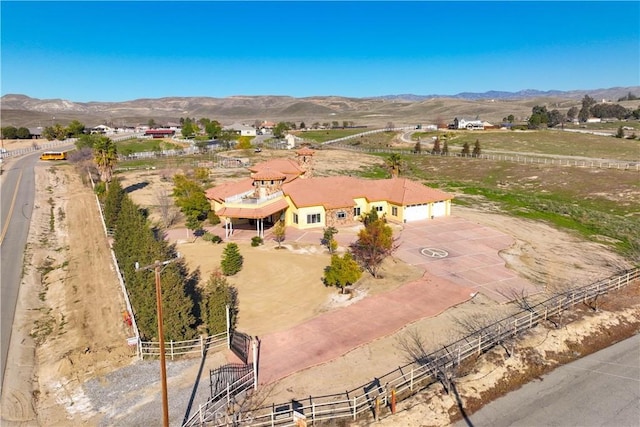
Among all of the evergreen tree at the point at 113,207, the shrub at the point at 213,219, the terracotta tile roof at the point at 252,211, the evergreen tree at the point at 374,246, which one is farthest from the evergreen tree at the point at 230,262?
the evergreen tree at the point at 113,207

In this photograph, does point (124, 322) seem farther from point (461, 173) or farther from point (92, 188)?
point (461, 173)

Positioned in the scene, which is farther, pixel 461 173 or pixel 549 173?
pixel 461 173

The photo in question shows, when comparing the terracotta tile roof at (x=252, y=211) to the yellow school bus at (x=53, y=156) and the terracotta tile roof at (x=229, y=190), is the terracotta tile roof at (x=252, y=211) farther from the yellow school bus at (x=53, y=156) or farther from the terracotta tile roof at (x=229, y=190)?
the yellow school bus at (x=53, y=156)

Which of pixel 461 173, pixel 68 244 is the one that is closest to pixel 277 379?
pixel 68 244

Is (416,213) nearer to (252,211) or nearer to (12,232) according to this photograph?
(252,211)

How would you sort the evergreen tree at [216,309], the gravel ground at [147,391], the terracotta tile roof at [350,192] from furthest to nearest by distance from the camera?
the terracotta tile roof at [350,192] → the evergreen tree at [216,309] → the gravel ground at [147,391]

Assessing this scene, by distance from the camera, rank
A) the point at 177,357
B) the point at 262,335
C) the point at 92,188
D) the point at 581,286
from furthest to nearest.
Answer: the point at 92,188 → the point at 581,286 → the point at 262,335 → the point at 177,357

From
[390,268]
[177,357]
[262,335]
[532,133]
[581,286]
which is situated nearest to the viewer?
[177,357]
